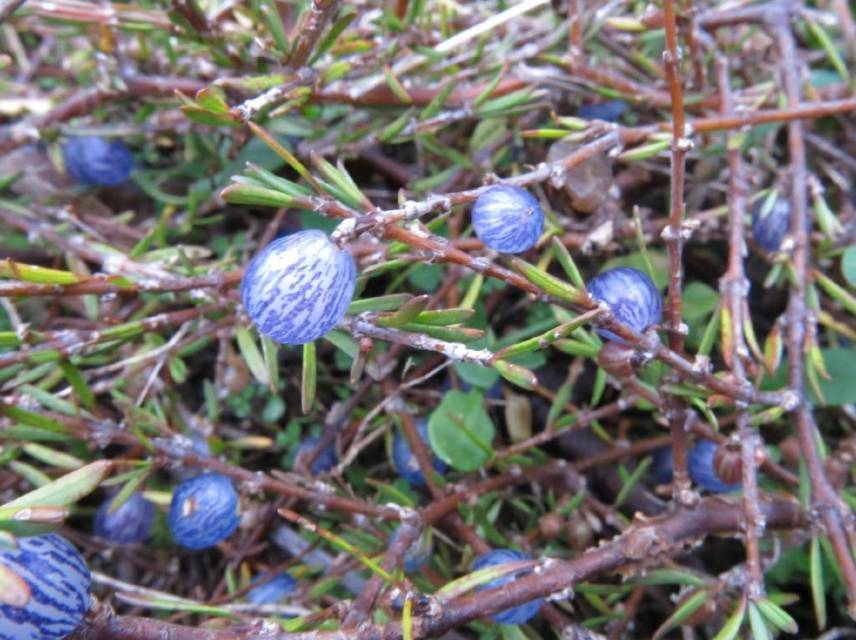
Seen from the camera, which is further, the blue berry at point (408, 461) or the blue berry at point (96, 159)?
the blue berry at point (96, 159)

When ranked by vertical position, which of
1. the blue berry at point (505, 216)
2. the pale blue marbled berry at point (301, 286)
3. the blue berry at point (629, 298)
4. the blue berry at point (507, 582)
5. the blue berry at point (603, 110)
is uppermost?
the pale blue marbled berry at point (301, 286)

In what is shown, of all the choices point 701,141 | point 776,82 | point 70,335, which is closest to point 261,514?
point 70,335

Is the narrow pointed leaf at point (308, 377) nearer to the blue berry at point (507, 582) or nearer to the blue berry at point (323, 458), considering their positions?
the blue berry at point (507, 582)

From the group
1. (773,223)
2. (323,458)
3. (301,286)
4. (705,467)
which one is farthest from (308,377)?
(773,223)

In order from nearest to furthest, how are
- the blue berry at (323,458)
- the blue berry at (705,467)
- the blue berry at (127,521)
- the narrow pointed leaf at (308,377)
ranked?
the narrow pointed leaf at (308,377)
the blue berry at (705,467)
the blue berry at (127,521)
the blue berry at (323,458)

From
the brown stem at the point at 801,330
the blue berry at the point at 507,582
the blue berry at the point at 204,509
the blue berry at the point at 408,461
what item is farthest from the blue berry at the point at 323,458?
the brown stem at the point at 801,330

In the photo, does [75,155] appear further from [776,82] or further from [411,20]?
[776,82]
